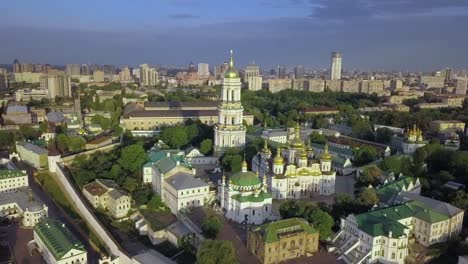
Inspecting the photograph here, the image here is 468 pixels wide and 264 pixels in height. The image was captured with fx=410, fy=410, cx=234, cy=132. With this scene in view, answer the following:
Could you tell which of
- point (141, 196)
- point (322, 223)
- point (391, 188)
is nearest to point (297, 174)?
point (391, 188)

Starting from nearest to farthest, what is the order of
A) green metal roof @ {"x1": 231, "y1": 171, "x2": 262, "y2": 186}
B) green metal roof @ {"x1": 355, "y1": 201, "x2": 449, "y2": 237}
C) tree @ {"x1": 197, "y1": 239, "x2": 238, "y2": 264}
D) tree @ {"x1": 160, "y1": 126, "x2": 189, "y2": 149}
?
tree @ {"x1": 197, "y1": 239, "x2": 238, "y2": 264}
green metal roof @ {"x1": 355, "y1": 201, "x2": 449, "y2": 237}
green metal roof @ {"x1": 231, "y1": 171, "x2": 262, "y2": 186}
tree @ {"x1": 160, "y1": 126, "x2": 189, "y2": 149}

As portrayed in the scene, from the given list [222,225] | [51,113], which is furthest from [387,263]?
[51,113]

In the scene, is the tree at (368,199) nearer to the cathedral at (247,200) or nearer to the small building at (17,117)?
the cathedral at (247,200)

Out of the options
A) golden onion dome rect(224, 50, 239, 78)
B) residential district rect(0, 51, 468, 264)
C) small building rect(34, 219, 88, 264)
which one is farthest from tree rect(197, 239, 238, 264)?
golden onion dome rect(224, 50, 239, 78)

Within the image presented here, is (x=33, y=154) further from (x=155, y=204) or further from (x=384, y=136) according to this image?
(x=384, y=136)

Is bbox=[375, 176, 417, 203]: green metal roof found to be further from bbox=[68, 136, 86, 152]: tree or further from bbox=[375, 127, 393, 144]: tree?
bbox=[68, 136, 86, 152]: tree
